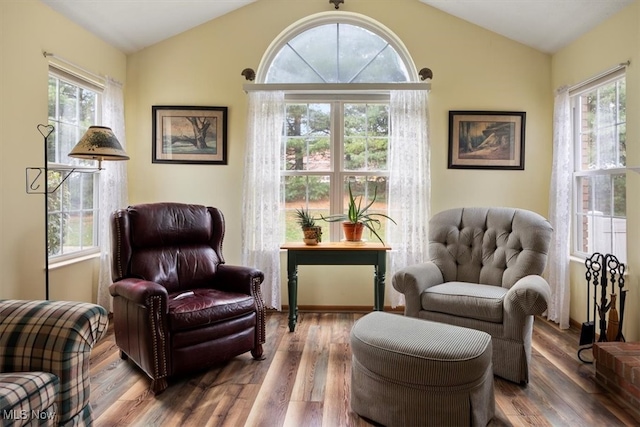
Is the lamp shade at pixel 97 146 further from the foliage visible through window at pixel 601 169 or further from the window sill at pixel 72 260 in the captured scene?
the foliage visible through window at pixel 601 169

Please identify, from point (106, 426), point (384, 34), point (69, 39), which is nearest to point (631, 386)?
point (106, 426)

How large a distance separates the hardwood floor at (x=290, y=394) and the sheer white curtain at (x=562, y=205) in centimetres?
46

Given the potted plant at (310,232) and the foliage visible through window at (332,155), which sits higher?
the foliage visible through window at (332,155)

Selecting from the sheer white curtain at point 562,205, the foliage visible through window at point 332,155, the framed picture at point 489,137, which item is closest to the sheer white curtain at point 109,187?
the foliage visible through window at point 332,155

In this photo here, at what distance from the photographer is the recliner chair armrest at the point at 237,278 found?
2516 millimetres

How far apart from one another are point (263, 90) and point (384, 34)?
1.26 meters

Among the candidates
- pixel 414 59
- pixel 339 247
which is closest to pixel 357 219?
pixel 339 247

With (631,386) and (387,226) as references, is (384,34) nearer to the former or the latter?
(387,226)

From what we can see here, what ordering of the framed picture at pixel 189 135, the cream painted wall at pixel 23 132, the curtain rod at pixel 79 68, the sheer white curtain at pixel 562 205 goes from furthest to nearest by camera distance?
the framed picture at pixel 189 135
the sheer white curtain at pixel 562 205
the curtain rod at pixel 79 68
the cream painted wall at pixel 23 132

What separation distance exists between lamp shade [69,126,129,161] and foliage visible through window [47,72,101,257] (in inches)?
22.5

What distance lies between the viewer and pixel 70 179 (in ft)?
9.79

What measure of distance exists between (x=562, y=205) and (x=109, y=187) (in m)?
3.88

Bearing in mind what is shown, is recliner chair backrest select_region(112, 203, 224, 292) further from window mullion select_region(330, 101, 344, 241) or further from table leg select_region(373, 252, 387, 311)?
table leg select_region(373, 252, 387, 311)

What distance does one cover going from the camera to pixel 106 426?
175 centimetres
